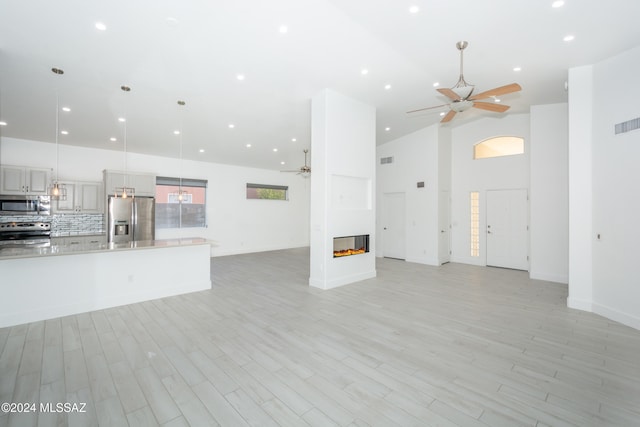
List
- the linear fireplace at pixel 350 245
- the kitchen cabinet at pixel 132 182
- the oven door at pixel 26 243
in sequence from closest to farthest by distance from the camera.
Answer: the linear fireplace at pixel 350 245 → the oven door at pixel 26 243 → the kitchen cabinet at pixel 132 182

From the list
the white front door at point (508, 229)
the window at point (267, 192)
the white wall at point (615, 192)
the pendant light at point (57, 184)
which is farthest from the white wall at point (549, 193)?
the pendant light at point (57, 184)

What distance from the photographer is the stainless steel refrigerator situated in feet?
23.9

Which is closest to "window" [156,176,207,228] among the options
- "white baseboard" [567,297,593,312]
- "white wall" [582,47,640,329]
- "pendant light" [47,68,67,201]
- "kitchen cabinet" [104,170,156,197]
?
"kitchen cabinet" [104,170,156,197]

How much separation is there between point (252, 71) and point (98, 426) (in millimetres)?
4414

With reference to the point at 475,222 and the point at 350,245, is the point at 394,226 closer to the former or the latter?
the point at 475,222

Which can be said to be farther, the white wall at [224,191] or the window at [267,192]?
the window at [267,192]

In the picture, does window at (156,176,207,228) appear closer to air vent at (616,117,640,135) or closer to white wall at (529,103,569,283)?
white wall at (529,103,569,283)

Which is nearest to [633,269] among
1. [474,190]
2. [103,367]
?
[474,190]

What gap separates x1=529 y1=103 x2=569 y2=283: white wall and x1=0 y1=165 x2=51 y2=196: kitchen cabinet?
11.5 m

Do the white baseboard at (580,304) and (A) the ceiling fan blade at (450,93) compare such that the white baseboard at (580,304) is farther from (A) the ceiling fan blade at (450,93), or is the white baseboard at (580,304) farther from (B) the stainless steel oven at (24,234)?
(B) the stainless steel oven at (24,234)

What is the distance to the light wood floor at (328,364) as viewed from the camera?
6.79ft

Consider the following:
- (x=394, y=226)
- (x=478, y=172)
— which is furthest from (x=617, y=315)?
(x=394, y=226)

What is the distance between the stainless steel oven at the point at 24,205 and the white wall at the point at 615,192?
11.1 m

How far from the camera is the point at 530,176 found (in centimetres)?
646
